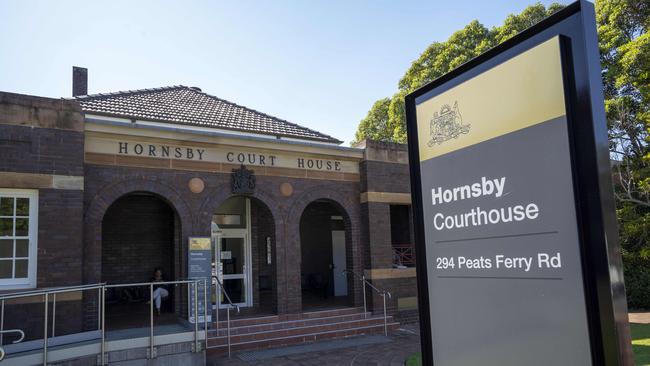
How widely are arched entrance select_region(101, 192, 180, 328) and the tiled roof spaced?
7.45ft

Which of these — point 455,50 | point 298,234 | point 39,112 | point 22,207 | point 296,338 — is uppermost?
point 455,50

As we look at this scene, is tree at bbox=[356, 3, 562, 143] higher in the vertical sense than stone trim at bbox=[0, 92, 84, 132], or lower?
higher

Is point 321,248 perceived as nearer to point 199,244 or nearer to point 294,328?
point 294,328

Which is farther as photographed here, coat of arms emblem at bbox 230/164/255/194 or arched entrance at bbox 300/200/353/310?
arched entrance at bbox 300/200/353/310

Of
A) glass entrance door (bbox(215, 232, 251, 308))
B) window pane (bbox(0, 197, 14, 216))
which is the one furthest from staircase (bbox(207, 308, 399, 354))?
window pane (bbox(0, 197, 14, 216))

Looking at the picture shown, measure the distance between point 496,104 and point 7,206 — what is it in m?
9.05

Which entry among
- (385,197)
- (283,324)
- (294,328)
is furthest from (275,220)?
(385,197)

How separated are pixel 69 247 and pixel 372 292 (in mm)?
7168

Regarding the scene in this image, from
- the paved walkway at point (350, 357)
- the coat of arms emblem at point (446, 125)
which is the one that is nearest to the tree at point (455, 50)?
the paved walkway at point (350, 357)

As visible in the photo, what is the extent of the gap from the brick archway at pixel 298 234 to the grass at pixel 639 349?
3.35 meters

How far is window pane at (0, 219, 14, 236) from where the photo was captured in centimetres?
845

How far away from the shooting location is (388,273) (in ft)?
42.0

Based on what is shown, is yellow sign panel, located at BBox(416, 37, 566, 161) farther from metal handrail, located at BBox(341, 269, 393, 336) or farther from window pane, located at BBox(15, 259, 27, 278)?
metal handrail, located at BBox(341, 269, 393, 336)

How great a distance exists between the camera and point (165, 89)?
1634cm
